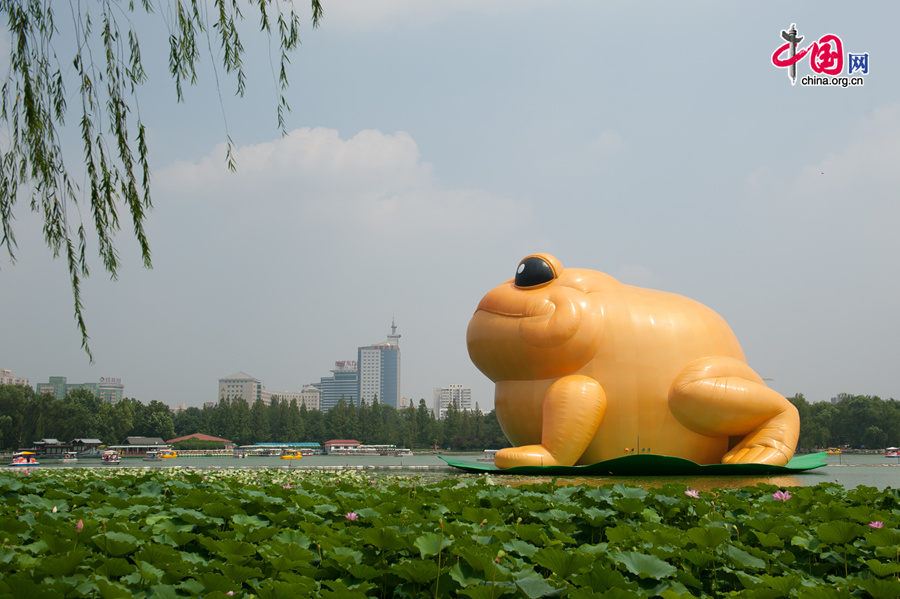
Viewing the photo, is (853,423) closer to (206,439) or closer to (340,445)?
(340,445)

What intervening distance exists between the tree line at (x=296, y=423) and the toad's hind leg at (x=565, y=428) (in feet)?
105

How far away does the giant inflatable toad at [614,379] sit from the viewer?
12.2 metres

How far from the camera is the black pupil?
13.1m

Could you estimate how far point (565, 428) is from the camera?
12.1m

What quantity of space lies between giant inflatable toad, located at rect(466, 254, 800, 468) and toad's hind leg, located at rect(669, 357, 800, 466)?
0.02 meters

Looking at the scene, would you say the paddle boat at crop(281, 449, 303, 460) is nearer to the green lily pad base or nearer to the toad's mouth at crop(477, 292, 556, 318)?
the toad's mouth at crop(477, 292, 556, 318)

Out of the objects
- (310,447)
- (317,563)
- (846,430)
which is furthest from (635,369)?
(310,447)

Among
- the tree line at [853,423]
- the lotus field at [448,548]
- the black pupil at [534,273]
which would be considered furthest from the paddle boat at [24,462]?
the tree line at [853,423]

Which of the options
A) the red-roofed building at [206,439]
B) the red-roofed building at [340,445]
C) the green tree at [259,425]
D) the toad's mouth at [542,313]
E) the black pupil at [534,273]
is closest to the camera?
the toad's mouth at [542,313]

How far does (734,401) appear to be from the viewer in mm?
12148

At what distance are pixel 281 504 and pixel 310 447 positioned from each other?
61.5 meters

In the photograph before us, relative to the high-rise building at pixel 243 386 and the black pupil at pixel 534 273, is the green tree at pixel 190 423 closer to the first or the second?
the black pupil at pixel 534 273

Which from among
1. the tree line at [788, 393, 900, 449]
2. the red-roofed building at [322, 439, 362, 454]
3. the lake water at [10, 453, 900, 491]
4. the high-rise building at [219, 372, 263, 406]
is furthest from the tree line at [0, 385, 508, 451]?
the high-rise building at [219, 372, 263, 406]

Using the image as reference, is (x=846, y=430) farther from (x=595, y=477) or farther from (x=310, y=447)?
(x=595, y=477)
